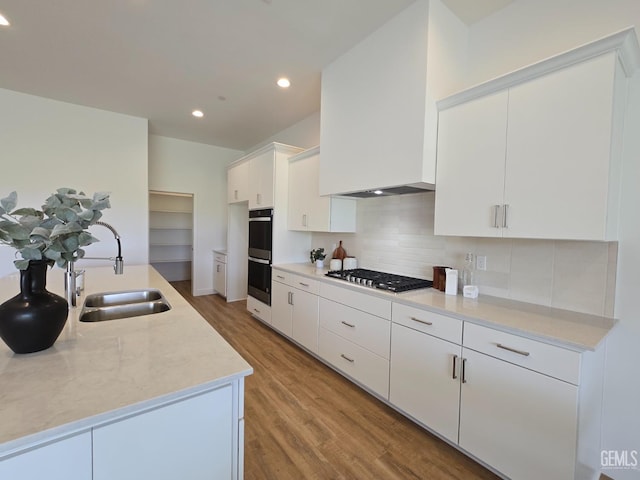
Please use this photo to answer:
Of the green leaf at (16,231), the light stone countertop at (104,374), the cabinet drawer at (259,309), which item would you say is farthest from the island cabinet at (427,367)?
the cabinet drawer at (259,309)

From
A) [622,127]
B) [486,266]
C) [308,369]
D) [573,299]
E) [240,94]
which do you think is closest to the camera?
[622,127]

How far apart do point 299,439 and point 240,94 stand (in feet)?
11.9

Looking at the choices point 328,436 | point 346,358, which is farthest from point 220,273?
point 328,436

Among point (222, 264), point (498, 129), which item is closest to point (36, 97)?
point (222, 264)

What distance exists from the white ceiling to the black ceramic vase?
2.16 meters

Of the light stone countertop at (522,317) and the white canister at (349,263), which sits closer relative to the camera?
the light stone countertop at (522,317)

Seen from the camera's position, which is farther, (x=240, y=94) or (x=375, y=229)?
(x=240, y=94)

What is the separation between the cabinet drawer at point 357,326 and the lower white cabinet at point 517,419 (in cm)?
63

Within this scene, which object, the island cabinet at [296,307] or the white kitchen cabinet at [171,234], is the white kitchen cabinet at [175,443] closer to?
the island cabinet at [296,307]

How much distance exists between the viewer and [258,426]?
2051 mm

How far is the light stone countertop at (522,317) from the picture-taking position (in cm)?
139

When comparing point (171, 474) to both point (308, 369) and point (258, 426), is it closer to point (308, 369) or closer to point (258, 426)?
point (258, 426)

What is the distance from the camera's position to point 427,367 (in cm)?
192

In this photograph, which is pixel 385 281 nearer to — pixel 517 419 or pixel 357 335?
pixel 357 335
